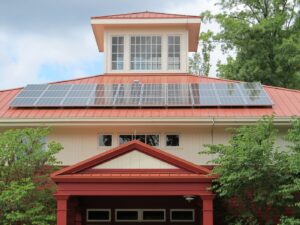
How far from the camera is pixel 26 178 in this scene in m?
20.4

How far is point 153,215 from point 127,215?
1.05 m

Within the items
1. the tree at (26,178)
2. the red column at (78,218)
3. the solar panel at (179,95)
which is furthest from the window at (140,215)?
the solar panel at (179,95)

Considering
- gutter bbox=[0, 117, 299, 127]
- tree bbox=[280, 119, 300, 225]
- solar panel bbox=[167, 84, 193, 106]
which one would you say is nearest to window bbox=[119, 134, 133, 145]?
gutter bbox=[0, 117, 299, 127]

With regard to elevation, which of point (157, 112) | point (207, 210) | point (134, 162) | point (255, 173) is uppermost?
point (157, 112)

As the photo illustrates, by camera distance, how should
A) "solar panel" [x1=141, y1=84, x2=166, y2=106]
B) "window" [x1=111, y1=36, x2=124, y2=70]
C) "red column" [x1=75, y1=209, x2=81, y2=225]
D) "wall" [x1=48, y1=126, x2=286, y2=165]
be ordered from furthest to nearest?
"window" [x1=111, y1=36, x2=124, y2=70] → "solar panel" [x1=141, y1=84, x2=166, y2=106] → "wall" [x1=48, y1=126, x2=286, y2=165] → "red column" [x1=75, y1=209, x2=81, y2=225]

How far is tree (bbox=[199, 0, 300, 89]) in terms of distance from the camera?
36.0 metres

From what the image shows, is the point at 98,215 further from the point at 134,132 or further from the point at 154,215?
the point at 134,132

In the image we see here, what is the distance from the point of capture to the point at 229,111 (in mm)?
23641

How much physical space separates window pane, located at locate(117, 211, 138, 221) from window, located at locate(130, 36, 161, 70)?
26.3ft

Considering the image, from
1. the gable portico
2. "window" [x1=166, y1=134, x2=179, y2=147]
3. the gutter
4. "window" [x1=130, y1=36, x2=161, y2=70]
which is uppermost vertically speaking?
"window" [x1=130, y1=36, x2=161, y2=70]

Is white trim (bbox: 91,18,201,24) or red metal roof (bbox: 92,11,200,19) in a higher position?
red metal roof (bbox: 92,11,200,19)

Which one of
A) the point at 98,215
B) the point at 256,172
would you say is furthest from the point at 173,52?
the point at 256,172

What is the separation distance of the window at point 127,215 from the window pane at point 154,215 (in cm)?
35

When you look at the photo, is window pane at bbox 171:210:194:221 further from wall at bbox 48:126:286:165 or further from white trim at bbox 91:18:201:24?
white trim at bbox 91:18:201:24
